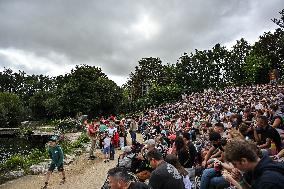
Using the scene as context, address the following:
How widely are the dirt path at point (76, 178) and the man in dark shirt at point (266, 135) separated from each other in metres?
5.83

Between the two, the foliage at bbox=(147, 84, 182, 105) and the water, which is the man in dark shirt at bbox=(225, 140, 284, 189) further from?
the foliage at bbox=(147, 84, 182, 105)

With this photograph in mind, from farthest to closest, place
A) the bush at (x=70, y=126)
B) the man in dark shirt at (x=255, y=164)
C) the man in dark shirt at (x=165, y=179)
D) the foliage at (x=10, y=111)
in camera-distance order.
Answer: the foliage at (x=10, y=111) < the bush at (x=70, y=126) < the man in dark shirt at (x=165, y=179) < the man in dark shirt at (x=255, y=164)

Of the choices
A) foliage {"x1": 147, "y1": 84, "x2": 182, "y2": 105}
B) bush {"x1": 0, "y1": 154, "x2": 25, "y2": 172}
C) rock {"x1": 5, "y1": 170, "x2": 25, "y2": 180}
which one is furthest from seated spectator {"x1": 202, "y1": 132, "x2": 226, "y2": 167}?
foliage {"x1": 147, "y1": 84, "x2": 182, "y2": 105}

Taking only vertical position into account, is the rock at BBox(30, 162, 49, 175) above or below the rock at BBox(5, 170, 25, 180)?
above

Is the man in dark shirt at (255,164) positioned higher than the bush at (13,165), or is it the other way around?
the man in dark shirt at (255,164)

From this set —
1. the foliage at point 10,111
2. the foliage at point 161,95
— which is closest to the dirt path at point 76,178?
the foliage at point 161,95

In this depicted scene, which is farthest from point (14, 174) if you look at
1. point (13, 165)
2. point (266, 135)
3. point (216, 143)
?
point (266, 135)

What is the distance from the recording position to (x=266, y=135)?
24.1ft

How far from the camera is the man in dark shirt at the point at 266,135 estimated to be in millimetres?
7234

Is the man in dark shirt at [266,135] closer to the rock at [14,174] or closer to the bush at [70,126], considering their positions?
the rock at [14,174]

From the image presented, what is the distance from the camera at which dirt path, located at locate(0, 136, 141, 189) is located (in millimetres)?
11695

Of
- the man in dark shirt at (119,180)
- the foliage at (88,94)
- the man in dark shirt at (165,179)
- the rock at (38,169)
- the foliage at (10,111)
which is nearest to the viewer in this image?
the man in dark shirt at (119,180)

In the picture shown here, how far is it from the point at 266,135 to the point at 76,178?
7616 mm

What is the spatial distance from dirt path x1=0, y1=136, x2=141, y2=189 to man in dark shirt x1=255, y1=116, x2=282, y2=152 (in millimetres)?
5832
